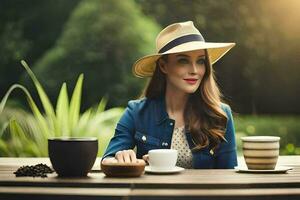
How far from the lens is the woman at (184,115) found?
2936 mm

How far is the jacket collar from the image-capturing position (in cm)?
306

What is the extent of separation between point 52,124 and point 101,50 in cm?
74

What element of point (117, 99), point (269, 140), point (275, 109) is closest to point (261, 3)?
point (275, 109)

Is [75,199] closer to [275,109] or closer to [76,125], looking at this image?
[76,125]

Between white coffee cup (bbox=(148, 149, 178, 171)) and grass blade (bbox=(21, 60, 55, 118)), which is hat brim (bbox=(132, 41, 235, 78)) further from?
grass blade (bbox=(21, 60, 55, 118))

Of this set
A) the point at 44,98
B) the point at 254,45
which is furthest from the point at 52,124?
the point at 254,45

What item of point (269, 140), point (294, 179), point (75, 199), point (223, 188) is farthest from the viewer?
point (269, 140)

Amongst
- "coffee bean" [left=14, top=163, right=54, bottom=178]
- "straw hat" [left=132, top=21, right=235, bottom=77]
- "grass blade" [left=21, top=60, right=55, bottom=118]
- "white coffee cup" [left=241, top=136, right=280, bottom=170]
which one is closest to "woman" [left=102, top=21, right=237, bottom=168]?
"straw hat" [left=132, top=21, right=235, bottom=77]

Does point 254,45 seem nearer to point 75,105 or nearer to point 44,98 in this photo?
point 75,105

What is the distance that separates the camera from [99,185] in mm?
2051

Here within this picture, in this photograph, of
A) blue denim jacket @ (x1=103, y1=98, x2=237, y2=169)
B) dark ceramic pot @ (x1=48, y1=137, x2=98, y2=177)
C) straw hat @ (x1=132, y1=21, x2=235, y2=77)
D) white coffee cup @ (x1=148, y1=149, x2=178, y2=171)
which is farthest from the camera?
blue denim jacket @ (x1=103, y1=98, x2=237, y2=169)

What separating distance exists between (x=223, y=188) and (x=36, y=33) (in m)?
3.45

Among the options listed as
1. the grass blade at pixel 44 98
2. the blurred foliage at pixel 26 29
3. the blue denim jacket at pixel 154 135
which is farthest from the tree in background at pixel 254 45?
the blue denim jacket at pixel 154 135

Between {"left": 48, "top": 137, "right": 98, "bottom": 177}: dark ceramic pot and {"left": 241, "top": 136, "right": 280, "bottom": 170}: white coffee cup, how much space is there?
595 mm
